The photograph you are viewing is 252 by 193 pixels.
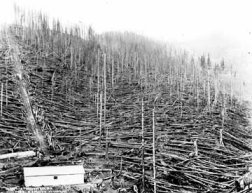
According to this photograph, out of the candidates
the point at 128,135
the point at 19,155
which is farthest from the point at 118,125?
the point at 19,155

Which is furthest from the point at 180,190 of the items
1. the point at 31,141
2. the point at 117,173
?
the point at 31,141

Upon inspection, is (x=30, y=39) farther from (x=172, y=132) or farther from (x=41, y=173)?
(x=41, y=173)

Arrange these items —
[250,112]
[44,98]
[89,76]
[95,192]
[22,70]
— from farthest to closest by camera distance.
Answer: [89,76], [22,70], [44,98], [250,112], [95,192]

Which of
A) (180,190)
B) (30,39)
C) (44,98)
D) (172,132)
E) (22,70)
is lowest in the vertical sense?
(180,190)

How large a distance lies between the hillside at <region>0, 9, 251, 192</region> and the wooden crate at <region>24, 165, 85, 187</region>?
0.51m

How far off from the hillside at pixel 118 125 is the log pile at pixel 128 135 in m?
0.03

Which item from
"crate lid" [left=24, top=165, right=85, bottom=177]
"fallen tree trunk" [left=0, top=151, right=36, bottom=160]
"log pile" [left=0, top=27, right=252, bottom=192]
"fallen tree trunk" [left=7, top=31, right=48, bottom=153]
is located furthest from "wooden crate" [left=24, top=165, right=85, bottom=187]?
"fallen tree trunk" [left=7, top=31, right=48, bottom=153]

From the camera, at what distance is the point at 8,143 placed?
10289mm

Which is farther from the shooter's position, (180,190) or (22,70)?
(22,70)

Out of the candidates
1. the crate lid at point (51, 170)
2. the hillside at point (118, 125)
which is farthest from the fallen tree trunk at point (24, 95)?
the crate lid at point (51, 170)

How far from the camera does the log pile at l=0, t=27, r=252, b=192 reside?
7992 millimetres

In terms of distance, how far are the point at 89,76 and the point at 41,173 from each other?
12085mm

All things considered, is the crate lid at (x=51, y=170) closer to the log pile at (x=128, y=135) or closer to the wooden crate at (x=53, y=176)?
the wooden crate at (x=53, y=176)

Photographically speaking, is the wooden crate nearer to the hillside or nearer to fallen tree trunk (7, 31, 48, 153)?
the hillside
